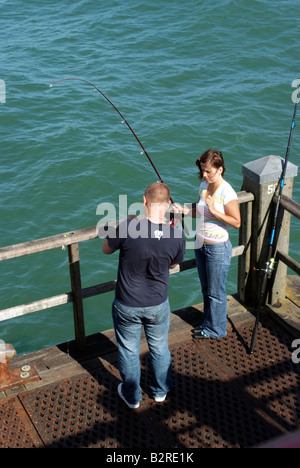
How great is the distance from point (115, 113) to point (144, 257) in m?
12.3

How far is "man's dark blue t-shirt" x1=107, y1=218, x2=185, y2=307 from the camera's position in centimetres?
383

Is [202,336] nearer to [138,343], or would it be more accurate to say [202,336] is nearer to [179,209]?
[138,343]

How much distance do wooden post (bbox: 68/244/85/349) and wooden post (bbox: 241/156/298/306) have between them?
5.29 feet

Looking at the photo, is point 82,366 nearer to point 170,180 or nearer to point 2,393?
point 2,393

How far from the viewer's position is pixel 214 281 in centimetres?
495

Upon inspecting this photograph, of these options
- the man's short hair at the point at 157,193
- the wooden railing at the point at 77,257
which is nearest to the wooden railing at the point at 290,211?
the wooden railing at the point at 77,257

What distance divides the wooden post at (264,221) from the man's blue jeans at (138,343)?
147cm

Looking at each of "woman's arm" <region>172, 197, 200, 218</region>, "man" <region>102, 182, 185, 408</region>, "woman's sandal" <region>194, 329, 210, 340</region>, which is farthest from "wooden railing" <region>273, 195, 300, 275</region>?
"man" <region>102, 182, 185, 408</region>

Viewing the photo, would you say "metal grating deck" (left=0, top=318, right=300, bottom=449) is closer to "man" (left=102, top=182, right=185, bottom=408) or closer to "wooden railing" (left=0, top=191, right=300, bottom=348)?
"man" (left=102, top=182, right=185, bottom=408)

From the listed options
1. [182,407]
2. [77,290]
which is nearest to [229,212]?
[77,290]

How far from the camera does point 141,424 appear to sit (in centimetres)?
435

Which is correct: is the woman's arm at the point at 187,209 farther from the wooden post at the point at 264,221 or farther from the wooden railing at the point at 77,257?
the wooden post at the point at 264,221

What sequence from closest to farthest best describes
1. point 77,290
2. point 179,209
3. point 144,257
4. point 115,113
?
1. point 144,257
2. point 179,209
3. point 77,290
4. point 115,113
